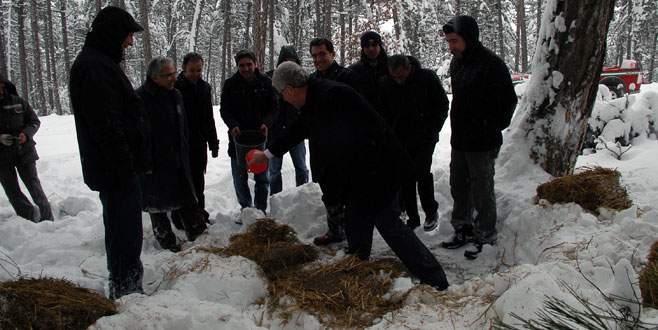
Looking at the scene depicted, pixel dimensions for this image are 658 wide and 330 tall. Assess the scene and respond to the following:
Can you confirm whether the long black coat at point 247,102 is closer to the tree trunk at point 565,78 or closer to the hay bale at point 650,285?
the tree trunk at point 565,78

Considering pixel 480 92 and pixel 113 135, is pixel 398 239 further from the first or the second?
pixel 113 135

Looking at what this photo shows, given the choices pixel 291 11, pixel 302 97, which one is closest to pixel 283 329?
pixel 302 97

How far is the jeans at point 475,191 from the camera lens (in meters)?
4.12

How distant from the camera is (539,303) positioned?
2.03 meters

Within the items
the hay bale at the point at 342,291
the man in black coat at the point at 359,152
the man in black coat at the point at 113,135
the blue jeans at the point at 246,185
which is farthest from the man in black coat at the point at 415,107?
the man in black coat at the point at 113,135

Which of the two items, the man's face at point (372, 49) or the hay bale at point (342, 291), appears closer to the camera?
the hay bale at point (342, 291)

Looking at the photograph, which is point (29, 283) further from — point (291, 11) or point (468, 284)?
point (291, 11)

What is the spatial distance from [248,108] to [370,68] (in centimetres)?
161

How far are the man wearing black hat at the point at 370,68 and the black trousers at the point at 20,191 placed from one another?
4089 mm

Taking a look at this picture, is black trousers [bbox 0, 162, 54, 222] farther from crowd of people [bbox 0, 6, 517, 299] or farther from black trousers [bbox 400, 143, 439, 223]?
black trousers [bbox 400, 143, 439, 223]

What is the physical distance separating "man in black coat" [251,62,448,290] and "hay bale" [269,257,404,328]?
256mm

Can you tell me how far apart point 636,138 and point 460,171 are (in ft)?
22.0

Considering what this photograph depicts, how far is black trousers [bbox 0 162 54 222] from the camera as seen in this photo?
5535 mm

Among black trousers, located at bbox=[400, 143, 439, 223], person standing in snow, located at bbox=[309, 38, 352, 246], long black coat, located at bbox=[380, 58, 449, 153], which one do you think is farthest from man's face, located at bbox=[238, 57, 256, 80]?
black trousers, located at bbox=[400, 143, 439, 223]
